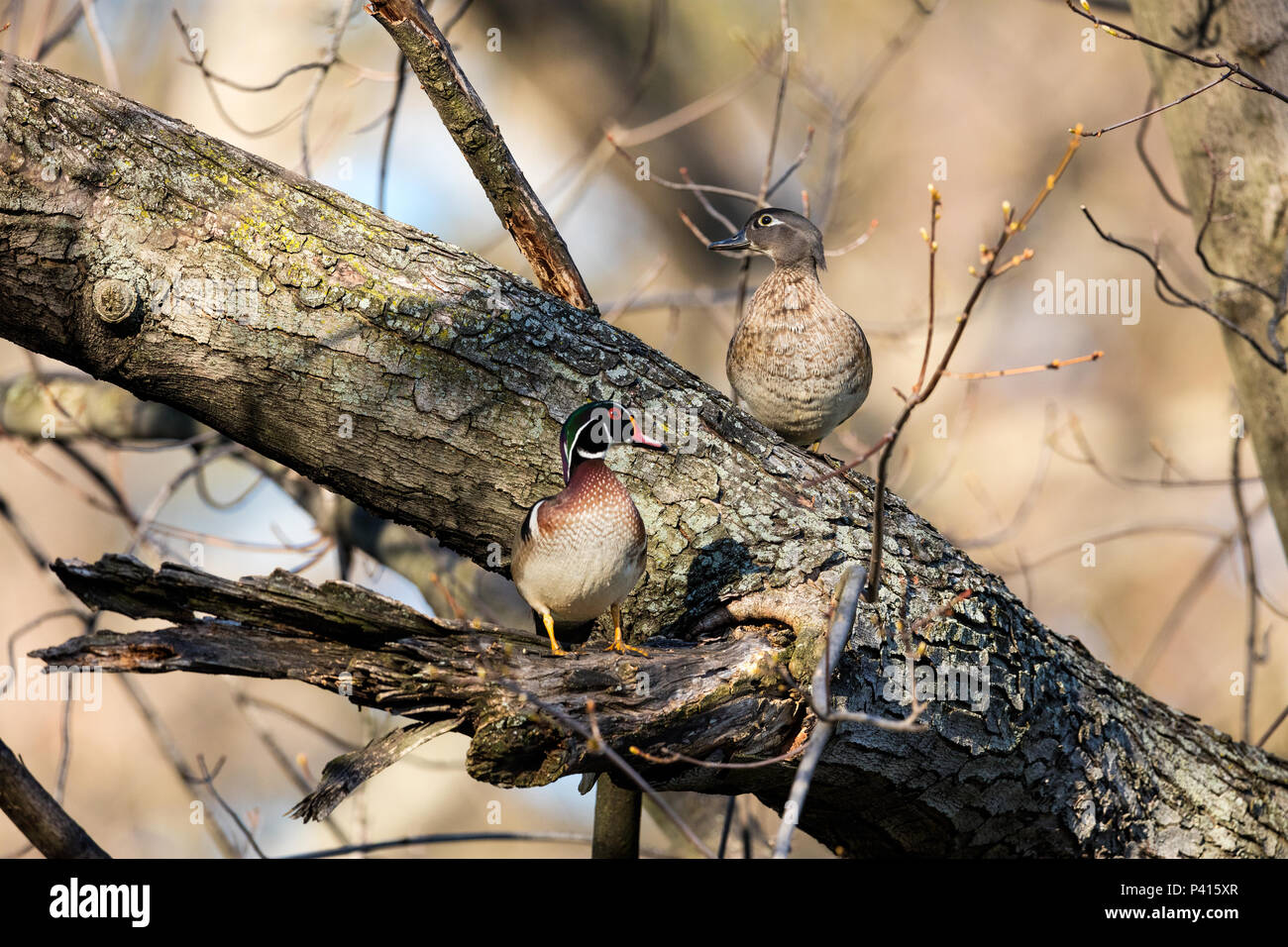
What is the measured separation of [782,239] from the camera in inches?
173

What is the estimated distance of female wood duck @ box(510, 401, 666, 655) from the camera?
8.96ft

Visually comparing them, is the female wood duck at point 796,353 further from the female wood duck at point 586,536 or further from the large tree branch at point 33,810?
the large tree branch at point 33,810

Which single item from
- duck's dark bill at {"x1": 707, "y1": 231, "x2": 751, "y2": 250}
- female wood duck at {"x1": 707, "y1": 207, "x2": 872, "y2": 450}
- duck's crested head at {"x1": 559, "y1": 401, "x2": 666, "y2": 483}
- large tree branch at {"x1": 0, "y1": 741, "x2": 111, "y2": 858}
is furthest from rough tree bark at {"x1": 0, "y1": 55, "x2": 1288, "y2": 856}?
duck's dark bill at {"x1": 707, "y1": 231, "x2": 751, "y2": 250}

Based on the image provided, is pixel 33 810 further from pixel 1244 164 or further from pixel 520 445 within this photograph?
pixel 1244 164

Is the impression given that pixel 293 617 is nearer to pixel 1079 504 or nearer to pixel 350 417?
pixel 350 417

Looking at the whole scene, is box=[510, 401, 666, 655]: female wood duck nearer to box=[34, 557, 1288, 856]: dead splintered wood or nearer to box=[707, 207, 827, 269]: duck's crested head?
box=[34, 557, 1288, 856]: dead splintered wood

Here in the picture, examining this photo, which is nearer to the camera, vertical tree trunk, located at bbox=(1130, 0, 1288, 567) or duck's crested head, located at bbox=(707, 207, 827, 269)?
vertical tree trunk, located at bbox=(1130, 0, 1288, 567)

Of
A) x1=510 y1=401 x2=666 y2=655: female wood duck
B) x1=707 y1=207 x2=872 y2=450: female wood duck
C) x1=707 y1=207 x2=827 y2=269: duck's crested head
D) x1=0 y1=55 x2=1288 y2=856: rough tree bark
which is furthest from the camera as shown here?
x1=707 y1=207 x2=827 y2=269: duck's crested head

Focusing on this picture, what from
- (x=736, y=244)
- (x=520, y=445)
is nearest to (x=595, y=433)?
(x=520, y=445)

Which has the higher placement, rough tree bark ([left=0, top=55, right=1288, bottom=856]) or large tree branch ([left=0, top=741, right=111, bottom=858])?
rough tree bark ([left=0, top=55, right=1288, bottom=856])

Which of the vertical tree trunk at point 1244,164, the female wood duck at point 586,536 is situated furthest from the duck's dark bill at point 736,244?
the vertical tree trunk at point 1244,164

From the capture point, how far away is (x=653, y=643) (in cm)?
287
